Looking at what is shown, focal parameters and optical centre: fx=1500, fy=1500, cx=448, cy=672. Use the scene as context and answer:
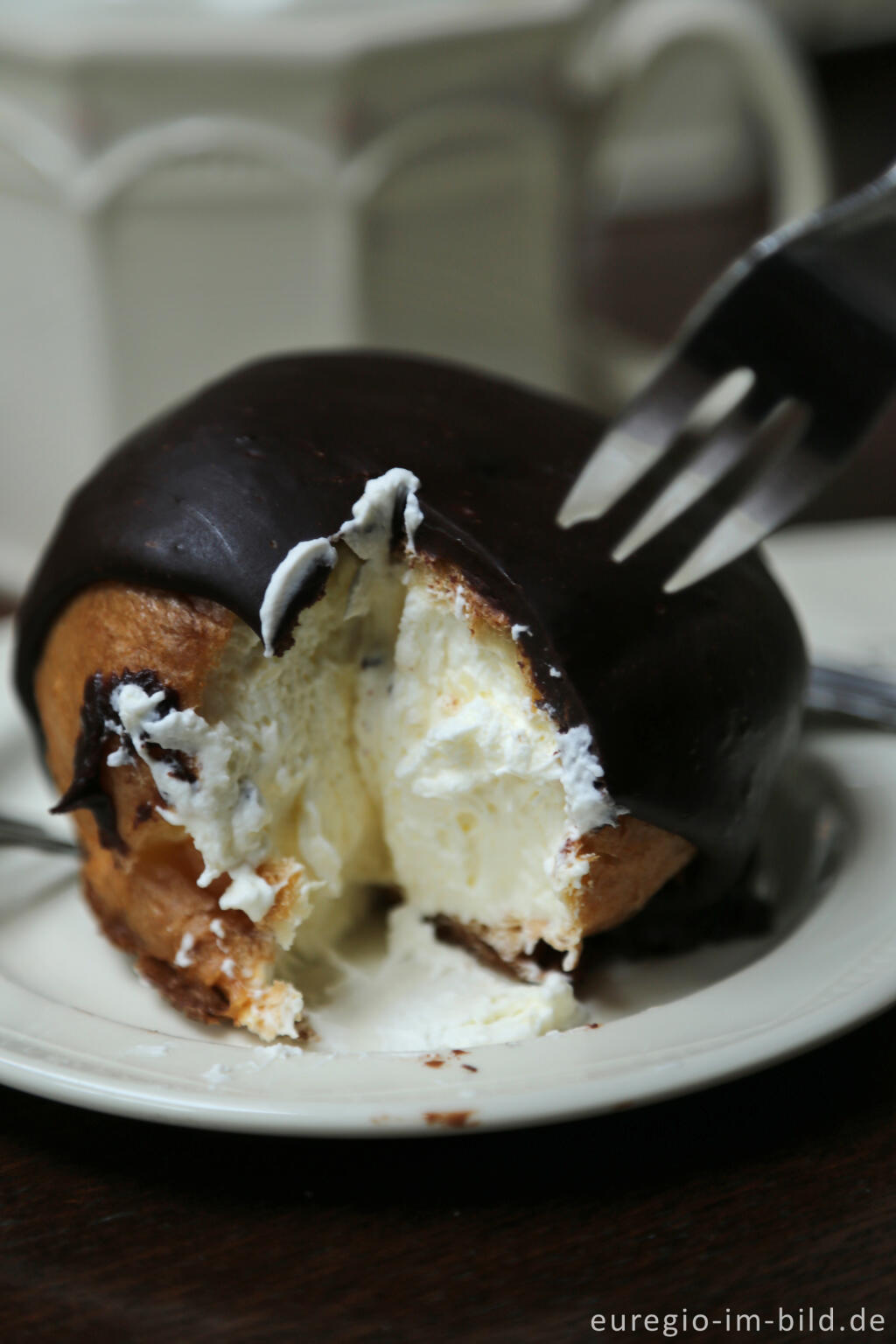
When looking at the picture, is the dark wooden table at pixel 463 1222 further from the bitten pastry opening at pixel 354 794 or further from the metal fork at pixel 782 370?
the metal fork at pixel 782 370

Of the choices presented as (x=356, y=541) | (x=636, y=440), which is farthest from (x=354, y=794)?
(x=636, y=440)

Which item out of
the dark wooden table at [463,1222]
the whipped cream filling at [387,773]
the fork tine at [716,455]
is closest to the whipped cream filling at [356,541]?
the whipped cream filling at [387,773]

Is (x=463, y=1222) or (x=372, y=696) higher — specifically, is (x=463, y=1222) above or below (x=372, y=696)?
below

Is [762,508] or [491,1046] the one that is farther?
[762,508]

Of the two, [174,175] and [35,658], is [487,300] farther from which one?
[35,658]

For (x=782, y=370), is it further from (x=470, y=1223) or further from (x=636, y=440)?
(x=470, y=1223)
